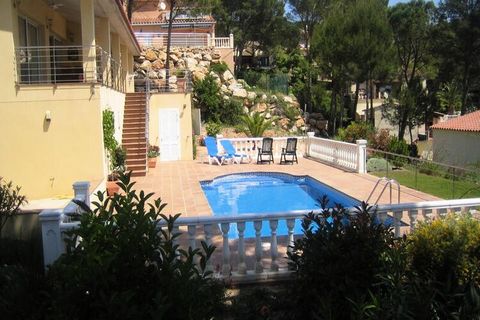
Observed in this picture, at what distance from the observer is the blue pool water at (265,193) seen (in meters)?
13.2

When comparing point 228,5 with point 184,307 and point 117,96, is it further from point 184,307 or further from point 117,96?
point 184,307

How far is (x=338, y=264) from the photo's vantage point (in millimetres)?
4293

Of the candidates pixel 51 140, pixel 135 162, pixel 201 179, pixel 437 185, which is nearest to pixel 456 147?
pixel 437 185

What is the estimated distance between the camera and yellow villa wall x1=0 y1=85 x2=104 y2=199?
39.8ft

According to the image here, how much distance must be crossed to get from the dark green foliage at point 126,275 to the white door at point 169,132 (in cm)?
1775

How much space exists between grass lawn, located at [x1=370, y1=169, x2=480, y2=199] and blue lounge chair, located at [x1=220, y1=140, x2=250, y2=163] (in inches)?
235

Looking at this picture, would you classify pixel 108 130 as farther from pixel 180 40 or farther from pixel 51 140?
pixel 180 40

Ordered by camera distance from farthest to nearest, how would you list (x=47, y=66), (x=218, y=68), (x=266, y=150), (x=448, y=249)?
1. (x=218, y=68)
2. (x=266, y=150)
3. (x=47, y=66)
4. (x=448, y=249)

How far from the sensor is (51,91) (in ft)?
40.1

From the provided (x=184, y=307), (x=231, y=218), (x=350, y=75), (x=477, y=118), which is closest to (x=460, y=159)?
(x=477, y=118)

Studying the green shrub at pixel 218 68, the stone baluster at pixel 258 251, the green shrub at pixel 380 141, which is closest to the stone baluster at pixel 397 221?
the stone baluster at pixel 258 251

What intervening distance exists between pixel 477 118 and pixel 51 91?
23.6m

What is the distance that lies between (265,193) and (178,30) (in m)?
32.8

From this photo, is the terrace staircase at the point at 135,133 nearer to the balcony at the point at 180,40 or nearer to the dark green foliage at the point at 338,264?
the dark green foliage at the point at 338,264
